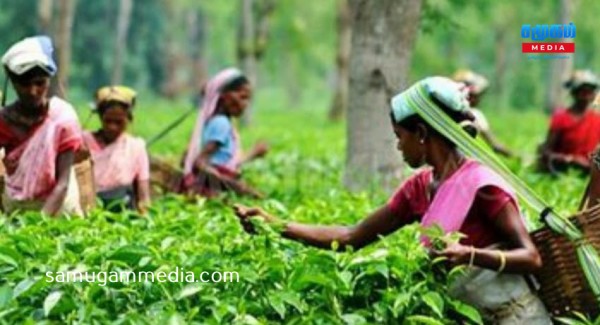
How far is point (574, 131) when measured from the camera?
10969 millimetres

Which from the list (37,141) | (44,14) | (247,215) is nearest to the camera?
(247,215)

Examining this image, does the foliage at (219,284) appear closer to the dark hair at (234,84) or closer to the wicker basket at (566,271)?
the wicker basket at (566,271)

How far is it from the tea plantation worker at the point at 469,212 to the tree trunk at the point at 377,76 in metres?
4.36

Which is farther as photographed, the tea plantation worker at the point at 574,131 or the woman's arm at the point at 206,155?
the tea plantation worker at the point at 574,131

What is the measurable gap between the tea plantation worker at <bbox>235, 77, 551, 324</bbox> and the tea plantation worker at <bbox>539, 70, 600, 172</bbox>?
20.7 ft

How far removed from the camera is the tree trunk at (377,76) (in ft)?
29.6

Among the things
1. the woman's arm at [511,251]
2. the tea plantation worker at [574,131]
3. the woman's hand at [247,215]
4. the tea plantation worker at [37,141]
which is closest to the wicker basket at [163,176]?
the tea plantation worker at [37,141]

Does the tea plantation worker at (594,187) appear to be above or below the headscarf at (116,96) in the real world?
below

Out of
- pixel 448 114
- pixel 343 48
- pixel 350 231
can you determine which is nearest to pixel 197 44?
pixel 343 48

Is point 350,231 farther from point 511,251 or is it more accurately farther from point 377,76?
point 377,76

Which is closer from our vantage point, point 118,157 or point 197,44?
point 118,157

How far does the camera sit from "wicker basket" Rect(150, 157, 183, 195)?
9.37 metres

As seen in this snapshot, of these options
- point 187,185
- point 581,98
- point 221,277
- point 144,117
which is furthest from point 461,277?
point 144,117

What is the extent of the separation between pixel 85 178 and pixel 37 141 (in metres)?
0.74
